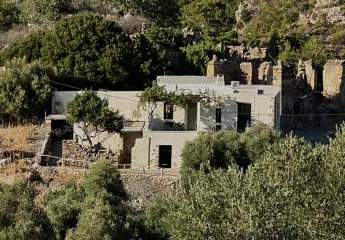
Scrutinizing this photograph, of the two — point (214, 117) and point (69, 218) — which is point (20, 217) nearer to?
point (69, 218)

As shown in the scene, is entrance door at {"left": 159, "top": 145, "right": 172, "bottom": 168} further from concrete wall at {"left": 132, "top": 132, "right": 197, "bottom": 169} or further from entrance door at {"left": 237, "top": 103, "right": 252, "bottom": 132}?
entrance door at {"left": 237, "top": 103, "right": 252, "bottom": 132}

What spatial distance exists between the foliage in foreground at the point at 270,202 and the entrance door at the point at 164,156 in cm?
792

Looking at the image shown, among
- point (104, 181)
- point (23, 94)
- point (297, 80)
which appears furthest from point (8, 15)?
point (104, 181)

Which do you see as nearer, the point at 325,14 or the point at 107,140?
the point at 107,140

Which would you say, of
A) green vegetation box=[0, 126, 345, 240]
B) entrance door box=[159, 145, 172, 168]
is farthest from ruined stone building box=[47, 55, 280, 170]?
green vegetation box=[0, 126, 345, 240]

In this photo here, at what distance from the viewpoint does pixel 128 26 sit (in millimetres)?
49688

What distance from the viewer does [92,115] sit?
3475 centimetres

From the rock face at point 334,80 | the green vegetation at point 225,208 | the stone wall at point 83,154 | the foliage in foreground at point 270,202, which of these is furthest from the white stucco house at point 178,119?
the foliage in foreground at point 270,202

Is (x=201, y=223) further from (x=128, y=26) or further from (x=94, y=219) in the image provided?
(x=128, y=26)

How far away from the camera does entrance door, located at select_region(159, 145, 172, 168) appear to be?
34.3m

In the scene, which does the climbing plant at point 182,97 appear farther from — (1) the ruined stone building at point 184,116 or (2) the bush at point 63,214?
(2) the bush at point 63,214

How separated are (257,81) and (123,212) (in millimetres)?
17118

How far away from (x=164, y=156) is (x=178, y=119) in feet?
6.24

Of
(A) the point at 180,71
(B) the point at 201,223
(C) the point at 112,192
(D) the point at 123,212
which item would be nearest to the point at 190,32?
(A) the point at 180,71
